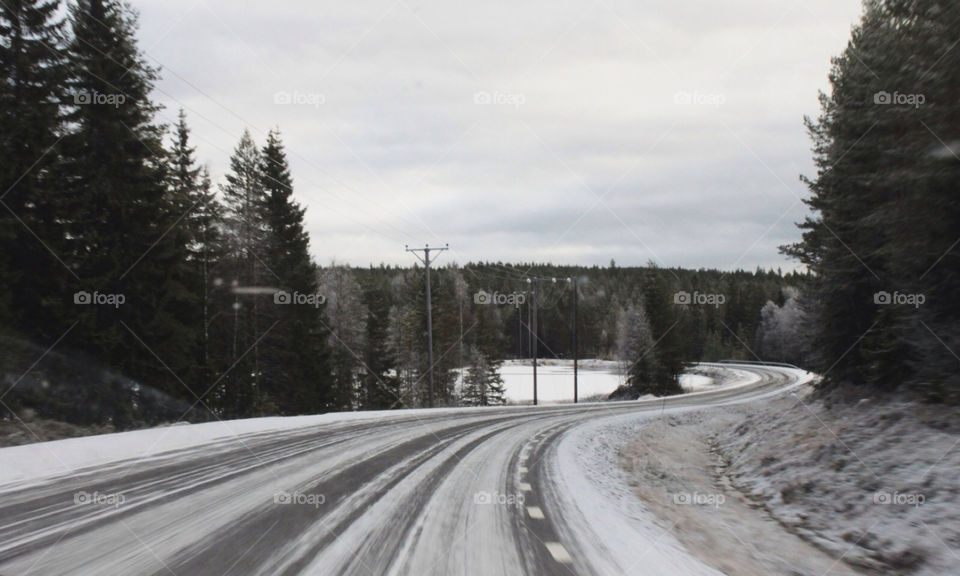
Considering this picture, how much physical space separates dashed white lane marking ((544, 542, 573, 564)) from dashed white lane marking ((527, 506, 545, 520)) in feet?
3.16

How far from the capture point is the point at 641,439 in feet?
49.9

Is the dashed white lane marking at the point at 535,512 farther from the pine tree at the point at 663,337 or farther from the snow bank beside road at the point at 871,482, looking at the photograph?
the pine tree at the point at 663,337

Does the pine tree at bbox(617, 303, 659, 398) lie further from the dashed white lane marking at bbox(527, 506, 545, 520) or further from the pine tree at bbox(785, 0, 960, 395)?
the dashed white lane marking at bbox(527, 506, 545, 520)

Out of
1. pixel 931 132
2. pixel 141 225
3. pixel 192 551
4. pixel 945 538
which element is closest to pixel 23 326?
pixel 141 225

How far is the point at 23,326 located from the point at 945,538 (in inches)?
699

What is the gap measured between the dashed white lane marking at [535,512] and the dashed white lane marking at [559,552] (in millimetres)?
964

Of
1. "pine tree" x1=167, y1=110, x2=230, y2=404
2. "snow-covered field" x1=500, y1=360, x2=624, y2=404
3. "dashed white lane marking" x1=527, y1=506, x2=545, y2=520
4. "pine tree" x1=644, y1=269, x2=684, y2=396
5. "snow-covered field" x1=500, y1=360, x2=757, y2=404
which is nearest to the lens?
"dashed white lane marking" x1=527, y1=506, x2=545, y2=520

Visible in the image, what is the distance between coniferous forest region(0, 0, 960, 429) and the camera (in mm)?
8805

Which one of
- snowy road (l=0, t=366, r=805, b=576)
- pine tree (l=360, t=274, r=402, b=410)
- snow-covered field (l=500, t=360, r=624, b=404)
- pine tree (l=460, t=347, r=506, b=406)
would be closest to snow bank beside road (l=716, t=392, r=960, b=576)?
snowy road (l=0, t=366, r=805, b=576)

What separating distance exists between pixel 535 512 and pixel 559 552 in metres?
1.45

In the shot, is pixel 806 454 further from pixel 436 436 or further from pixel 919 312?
pixel 436 436

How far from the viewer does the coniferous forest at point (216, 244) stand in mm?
8805

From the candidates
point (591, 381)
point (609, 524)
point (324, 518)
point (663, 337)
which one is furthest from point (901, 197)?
point (591, 381)

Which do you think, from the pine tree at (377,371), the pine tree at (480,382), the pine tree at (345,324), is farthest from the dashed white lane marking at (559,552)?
the pine tree at (480,382)
